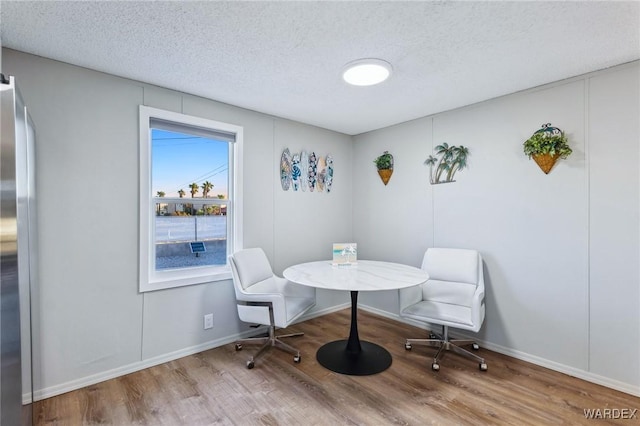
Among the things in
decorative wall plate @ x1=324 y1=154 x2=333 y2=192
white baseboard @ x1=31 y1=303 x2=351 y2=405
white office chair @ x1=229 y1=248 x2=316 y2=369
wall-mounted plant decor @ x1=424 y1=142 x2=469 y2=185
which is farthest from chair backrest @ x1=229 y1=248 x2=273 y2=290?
wall-mounted plant decor @ x1=424 y1=142 x2=469 y2=185

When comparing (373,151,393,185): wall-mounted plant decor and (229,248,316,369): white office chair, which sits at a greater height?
(373,151,393,185): wall-mounted plant decor

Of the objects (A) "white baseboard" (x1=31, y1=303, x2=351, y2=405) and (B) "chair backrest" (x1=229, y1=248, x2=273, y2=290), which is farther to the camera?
(B) "chair backrest" (x1=229, y1=248, x2=273, y2=290)

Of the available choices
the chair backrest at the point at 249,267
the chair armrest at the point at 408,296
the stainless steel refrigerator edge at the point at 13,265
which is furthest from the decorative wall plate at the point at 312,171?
the stainless steel refrigerator edge at the point at 13,265

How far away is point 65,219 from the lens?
2297 mm

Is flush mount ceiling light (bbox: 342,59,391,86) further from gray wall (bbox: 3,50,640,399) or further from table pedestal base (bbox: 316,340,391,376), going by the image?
table pedestal base (bbox: 316,340,391,376)

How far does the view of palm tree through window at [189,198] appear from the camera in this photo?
2.88 meters

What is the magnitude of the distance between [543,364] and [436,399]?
3.92ft

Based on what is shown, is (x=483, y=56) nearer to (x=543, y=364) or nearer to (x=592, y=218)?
(x=592, y=218)

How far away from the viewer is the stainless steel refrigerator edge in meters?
1.34

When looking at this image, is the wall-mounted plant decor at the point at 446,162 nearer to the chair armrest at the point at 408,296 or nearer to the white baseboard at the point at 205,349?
the chair armrest at the point at 408,296

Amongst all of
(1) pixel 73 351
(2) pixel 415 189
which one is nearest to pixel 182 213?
(1) pixel 73 351

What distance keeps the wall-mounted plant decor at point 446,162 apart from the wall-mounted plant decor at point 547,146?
0.62 m

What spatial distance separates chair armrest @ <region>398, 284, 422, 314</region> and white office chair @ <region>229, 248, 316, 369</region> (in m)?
0.86

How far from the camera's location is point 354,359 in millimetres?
2732
